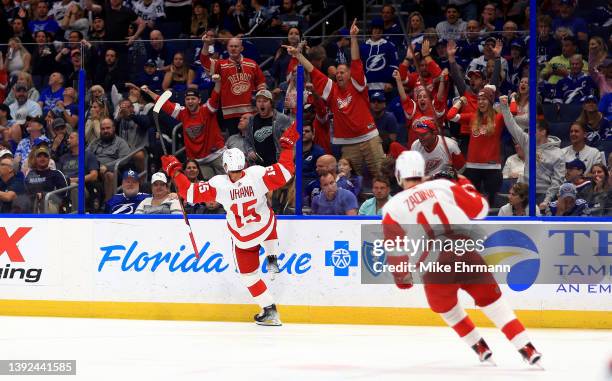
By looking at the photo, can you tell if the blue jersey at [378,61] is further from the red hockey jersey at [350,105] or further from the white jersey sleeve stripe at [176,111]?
the white jersey sleeve stripe at [176,111]

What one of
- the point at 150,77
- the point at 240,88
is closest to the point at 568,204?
the point at 240,88

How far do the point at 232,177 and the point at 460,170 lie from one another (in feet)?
6.89

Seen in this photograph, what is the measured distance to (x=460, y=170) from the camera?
10562 millimetres

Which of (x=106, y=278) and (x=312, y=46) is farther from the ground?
(x=312, y=46)

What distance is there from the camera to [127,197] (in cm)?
1155

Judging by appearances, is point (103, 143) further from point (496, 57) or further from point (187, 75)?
point (496, 57)

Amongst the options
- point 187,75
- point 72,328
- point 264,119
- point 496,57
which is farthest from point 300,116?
point 72,328

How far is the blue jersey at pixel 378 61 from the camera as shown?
425 inches

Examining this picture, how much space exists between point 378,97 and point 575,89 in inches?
70.7

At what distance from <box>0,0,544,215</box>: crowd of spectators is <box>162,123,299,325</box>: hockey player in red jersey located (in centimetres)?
33

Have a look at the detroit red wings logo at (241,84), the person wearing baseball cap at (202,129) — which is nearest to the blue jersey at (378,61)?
the detroit red wings logo at (241,84)

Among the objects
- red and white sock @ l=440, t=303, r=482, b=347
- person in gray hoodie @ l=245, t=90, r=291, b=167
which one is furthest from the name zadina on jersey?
person in gray hoodie @ l=245, t=90, r=291, b=167

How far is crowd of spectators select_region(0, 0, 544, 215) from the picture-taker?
1060cm

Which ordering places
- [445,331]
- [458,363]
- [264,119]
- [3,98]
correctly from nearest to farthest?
1. [458,363]
2. [445,331]
3. [264,119]
4. [3,98]
